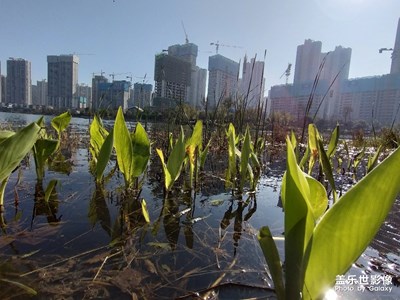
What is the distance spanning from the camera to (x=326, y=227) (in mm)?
392

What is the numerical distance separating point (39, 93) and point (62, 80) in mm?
21804

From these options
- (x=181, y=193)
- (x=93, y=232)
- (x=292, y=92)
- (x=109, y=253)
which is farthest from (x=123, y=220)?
(x=292, y=92)

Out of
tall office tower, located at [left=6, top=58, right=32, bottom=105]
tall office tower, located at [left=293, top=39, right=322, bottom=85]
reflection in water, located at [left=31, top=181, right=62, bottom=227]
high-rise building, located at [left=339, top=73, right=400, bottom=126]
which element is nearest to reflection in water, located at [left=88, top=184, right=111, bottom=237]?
reflection in water, located at [left=31, top=181, right=62, bottom=227]

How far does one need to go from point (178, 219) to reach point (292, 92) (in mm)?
12839

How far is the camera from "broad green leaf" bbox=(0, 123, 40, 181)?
687mm

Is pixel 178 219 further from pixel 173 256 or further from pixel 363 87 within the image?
pixel 363 87

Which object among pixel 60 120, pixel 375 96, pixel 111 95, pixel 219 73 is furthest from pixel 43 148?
pixel 375 96

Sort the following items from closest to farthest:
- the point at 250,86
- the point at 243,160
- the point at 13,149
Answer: the point at 13,149 < the point at 243,160 < the point at 250,86

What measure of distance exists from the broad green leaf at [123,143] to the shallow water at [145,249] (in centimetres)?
21

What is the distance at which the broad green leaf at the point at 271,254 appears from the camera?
0.46 m

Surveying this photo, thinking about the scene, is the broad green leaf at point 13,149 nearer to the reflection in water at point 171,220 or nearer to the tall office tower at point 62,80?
the reflection in water at point 171,220

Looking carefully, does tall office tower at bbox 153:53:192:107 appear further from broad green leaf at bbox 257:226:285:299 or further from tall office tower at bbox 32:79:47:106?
tall office tower at bbox 32:79:47:106

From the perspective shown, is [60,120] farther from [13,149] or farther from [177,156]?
[13,149]

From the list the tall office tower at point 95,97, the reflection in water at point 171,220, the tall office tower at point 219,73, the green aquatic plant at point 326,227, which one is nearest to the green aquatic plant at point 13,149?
the reflection in water at point 171,220
